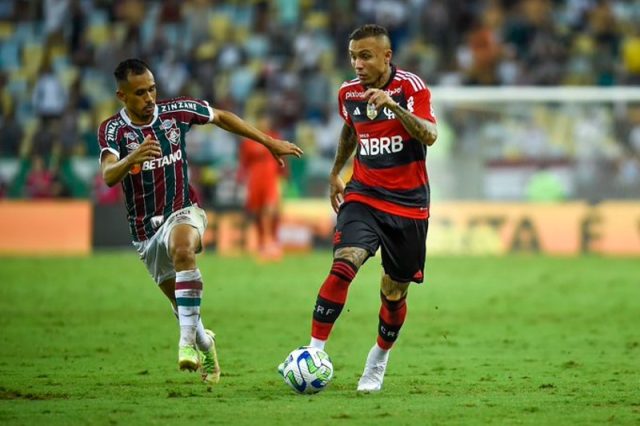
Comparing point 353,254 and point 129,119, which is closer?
point 353,254

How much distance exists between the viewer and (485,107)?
24.3 meters

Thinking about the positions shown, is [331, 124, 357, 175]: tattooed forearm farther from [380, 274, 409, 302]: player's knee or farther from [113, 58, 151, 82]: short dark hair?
[113, 58, 151, 82]: short dark hair

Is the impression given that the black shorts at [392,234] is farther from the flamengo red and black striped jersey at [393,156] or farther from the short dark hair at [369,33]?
the short dark hair at [369,33]

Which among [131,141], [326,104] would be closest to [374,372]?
[131,141]

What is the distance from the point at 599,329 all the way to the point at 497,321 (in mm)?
1285

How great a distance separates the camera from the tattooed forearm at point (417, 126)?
834cm

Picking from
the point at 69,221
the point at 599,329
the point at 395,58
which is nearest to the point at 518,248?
the point at 395,58

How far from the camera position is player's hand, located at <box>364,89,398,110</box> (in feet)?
26.6

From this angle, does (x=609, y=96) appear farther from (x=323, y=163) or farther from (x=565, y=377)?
(x=565, y=377)

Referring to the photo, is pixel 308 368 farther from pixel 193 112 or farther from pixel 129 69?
pixel 129 69

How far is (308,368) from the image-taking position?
8.41 metres

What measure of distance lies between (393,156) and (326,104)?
17.7 meters

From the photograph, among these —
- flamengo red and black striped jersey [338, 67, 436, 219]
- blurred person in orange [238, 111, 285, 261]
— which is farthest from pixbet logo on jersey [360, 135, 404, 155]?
blurred person in orange [238, 111, 285, 261]

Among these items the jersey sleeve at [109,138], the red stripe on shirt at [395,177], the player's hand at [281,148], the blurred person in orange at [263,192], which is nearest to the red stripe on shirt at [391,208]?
the red stripe on shirt at [395,177]
